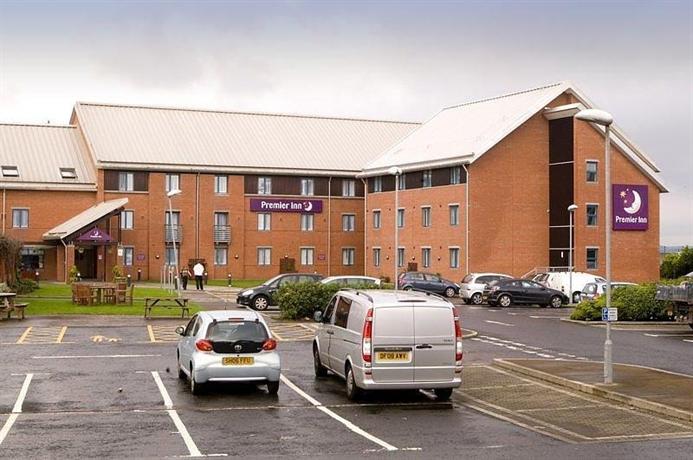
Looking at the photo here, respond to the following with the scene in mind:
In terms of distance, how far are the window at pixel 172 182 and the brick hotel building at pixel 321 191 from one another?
11 cm

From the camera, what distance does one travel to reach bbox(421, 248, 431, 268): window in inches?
2554

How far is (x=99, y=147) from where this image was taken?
228 feet

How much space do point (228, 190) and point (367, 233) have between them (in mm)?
10894

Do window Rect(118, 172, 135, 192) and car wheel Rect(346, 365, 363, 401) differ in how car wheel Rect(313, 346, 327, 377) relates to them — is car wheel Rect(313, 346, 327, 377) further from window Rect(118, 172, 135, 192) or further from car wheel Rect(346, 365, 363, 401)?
window Rect(118, 172, 135, 192)

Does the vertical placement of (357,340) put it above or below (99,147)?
below

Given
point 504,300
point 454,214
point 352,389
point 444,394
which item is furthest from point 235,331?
point 454,214

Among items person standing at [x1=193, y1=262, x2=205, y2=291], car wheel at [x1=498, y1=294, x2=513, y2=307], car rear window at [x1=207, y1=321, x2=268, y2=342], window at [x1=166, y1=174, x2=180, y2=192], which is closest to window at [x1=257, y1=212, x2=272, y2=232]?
window at [x1=166, y1=174, x2=180, y2=192]

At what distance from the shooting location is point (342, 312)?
60.4 feet

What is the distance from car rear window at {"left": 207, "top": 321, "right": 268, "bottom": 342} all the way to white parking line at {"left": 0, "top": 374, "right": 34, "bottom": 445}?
3442 millimetres

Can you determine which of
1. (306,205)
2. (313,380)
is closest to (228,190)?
(306,205)

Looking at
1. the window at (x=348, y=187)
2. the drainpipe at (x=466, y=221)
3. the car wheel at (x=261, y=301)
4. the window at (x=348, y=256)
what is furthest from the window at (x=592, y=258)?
the car wheel at (x=261, y=301)

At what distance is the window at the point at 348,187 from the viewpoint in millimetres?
76000

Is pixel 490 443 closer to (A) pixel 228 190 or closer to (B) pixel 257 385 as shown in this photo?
(B) pixel 257 385

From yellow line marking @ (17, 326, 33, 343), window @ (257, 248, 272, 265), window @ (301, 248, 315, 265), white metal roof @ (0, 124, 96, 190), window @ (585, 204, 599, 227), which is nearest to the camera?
yellow line marking @ (17, 326, 33, 343)
